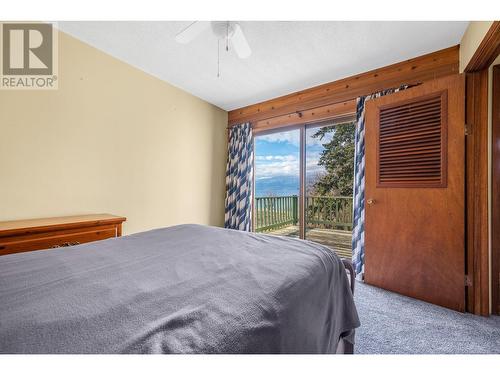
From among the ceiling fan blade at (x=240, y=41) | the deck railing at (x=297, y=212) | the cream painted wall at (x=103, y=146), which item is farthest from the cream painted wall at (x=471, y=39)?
the cream painted wall at (x=103, y=146)

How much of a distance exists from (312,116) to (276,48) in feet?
3.72

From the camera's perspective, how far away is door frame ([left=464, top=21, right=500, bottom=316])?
1.84 meters

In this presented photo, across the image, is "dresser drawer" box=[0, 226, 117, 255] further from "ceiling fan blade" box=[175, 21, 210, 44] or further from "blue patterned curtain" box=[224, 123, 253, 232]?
"blue patterned curtain" box=[224, 123, 253, 232]

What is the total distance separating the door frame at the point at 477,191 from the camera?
1.84 meters

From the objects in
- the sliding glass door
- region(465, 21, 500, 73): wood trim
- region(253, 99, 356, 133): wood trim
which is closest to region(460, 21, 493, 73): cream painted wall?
region(465, 21, 500, 73): wood trim

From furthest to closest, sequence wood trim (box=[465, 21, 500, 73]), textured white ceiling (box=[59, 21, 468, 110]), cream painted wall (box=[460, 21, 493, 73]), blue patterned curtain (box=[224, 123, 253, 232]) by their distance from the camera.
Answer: blue patterned curtain (box=[224, 123, 253, 232])
textured white ceiling (box=[59, 21, 468, 110])
cream painted wall (box=[460, 21, 493, 73])
wood trim (box=[465, 21, 500, 73])

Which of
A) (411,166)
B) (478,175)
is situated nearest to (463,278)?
(478,175)

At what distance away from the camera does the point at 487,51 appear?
1.62 m

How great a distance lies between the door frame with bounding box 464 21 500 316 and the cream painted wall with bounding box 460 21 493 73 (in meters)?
0.11

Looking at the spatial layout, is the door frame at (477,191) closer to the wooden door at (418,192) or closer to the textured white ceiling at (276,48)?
the wooden door at (418,192)

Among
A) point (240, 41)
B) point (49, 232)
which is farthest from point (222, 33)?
point (49, 232)

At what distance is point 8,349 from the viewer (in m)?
0.48
